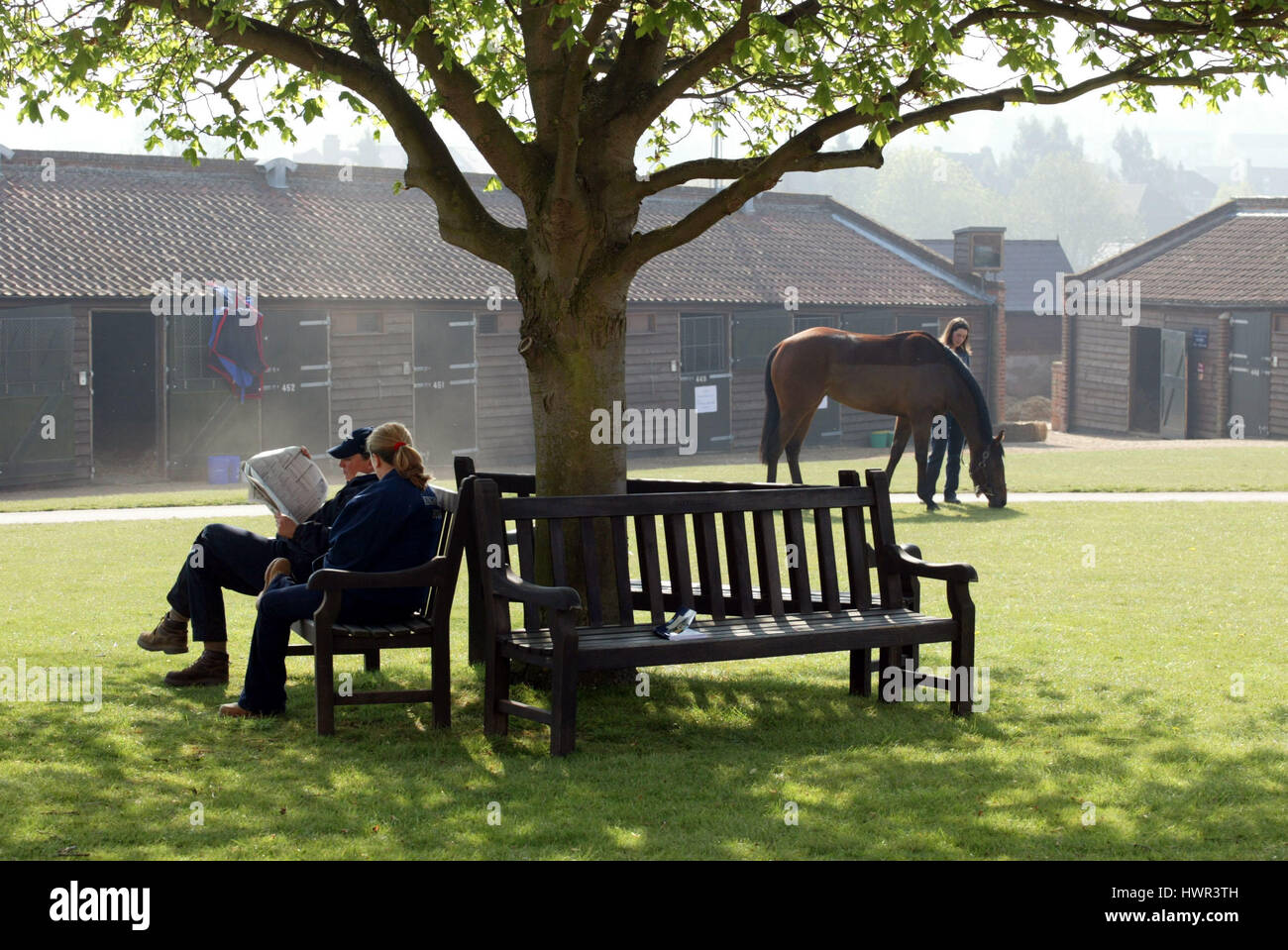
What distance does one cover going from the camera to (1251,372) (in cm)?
3306

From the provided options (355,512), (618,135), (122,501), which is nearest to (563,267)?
(618,135)

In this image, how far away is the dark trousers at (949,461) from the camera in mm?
16703

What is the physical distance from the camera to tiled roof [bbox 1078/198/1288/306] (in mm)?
33531

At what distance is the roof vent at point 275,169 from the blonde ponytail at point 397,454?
2341 centimetres

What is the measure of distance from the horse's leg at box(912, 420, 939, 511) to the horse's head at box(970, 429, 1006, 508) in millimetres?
519

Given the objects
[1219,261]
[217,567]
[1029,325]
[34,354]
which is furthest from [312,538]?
[1029,325]

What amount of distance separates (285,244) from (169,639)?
66.0 feet

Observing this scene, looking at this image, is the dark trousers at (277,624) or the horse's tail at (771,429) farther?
the horse's tail at (771,429)

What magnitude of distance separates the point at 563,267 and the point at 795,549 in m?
1.80

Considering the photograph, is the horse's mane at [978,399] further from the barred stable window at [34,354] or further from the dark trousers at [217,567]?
the barred stable window at [34,354]

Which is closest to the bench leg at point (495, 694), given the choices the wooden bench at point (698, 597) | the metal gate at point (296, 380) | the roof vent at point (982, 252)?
the wooden bench at point (698, 597)

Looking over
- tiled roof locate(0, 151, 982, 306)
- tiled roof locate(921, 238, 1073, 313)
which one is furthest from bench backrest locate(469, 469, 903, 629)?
tiled roof locate(921, 238, 1073, 313)

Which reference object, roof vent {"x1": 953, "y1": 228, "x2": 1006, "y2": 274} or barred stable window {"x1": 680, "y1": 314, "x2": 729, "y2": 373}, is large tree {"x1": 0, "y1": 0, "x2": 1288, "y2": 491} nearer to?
barred stable window {"x1": 680, "y1": 314, "x2": 729, "y2": 373}

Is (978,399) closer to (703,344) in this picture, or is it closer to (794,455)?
(794,455)
